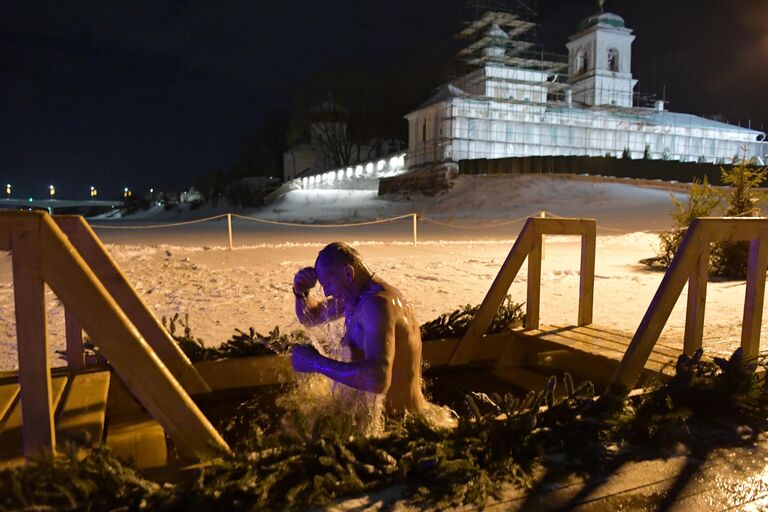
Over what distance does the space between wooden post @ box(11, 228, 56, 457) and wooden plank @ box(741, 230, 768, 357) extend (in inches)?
153

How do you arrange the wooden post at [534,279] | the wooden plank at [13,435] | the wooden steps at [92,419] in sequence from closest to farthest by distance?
the wooden plank at [13,435] → the wooden steps at [92,419] → the wooden post at [534,279]

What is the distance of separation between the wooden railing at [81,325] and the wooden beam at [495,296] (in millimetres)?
2807

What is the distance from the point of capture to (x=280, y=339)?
436 centimetres

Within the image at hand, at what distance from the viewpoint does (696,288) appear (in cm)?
363

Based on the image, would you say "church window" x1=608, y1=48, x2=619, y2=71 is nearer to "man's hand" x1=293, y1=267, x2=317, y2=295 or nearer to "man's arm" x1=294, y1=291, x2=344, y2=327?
"man's arm" x1=294, y1=291, x2=344, y2=327

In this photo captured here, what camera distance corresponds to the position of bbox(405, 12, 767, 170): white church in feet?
157

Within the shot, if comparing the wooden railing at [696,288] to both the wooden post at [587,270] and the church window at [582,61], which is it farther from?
the church window at [582,61]

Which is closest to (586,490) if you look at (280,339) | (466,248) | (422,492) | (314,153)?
(422,492)

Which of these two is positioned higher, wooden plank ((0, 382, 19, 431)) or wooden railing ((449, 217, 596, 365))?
wooden railing ((449, 217, 596, 365))

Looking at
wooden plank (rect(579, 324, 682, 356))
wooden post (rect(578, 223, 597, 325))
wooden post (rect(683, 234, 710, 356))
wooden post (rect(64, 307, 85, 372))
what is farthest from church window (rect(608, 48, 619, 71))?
wooden post (rect(64, 307, 85, 372))

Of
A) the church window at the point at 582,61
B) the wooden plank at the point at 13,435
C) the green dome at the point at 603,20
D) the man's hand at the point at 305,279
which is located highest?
the green dome at the point at 603,20

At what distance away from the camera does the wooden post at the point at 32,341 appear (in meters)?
2.06

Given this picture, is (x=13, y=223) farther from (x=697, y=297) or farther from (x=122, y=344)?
(x=697, y=297)

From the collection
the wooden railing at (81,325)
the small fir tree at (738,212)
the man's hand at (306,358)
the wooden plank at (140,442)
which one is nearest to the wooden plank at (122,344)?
the wooden railing at (81,325)
